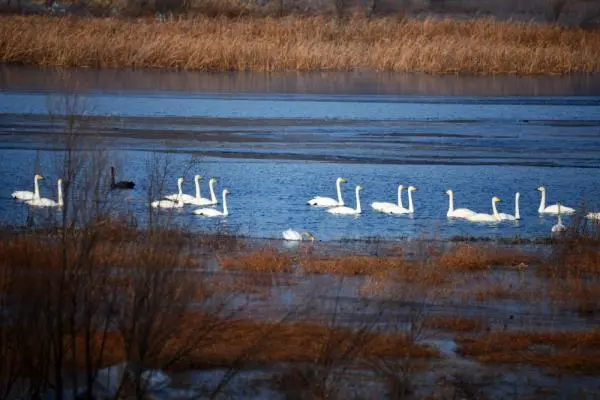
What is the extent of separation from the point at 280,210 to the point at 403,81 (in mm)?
20443

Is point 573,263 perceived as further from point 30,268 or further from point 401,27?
point 401,27

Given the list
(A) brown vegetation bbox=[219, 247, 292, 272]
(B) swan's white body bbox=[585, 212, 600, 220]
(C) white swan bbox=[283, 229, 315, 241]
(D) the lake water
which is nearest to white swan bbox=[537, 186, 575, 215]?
(D) the lake water

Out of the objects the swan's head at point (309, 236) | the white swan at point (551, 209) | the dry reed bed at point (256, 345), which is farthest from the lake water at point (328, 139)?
the dry reed bed at point (256, 345)

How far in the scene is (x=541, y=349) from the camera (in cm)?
991

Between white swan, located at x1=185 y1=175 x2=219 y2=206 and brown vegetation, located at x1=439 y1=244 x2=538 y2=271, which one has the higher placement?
brown vegetation, located at x1=439 y1=244 x2=538 y2=271

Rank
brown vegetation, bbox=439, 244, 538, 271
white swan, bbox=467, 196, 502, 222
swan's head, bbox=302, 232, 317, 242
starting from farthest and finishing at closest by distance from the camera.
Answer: white swan, bbox=467, 196, 502, 222 < swan's head, bbox=302, 232, 317, 242 < brown vegetation, bbox=439, 244, 538, 271

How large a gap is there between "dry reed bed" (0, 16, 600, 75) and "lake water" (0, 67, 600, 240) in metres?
0.63

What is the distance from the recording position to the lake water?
17828 millimetres

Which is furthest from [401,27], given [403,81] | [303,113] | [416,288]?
[416,288]

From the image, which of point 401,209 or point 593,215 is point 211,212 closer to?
point 401,209

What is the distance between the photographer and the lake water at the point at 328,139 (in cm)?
1783

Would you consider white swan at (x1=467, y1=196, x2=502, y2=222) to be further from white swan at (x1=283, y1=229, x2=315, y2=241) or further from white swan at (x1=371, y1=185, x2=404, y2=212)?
white swan at (x1=283, y1=229, x2=315, y2=241)

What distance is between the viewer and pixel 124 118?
92.2 feet

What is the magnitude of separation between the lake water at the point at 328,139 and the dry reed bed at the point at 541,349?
12.4 ft
